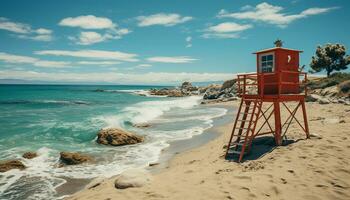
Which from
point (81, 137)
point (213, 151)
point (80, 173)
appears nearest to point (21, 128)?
point (81, 137)

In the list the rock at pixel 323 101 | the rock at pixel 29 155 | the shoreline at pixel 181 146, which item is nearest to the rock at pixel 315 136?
the shoreline at pixel 181 146

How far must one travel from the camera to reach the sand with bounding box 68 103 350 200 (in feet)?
26.1

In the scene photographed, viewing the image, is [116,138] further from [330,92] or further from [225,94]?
[225,94]

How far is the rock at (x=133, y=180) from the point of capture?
9.50 meters

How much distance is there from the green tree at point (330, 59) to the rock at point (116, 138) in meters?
44.1

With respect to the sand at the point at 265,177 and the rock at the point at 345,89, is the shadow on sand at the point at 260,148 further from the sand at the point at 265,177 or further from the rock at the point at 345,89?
the rock at the point at 345,89

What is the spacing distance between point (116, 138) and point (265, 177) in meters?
12.1

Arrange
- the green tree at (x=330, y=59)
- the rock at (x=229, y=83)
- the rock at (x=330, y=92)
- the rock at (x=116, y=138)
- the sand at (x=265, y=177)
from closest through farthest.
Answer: the sand at (x=265, y=177) → the rock at (x=116, y=138) → the rock at (x=330, y=92) → the green tree at (x=330, y=59) → the rock at (x=229, y=83)

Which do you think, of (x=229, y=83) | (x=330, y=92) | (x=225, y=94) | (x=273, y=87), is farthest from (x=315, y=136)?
(x=229, y=83)

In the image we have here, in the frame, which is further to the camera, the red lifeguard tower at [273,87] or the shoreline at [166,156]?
the red lifeguard tower at [273,87]

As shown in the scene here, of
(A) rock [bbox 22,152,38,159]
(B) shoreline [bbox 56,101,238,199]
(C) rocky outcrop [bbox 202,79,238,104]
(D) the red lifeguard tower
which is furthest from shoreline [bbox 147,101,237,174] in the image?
(C) rocky outcrop [bbox 202,79,238,104]

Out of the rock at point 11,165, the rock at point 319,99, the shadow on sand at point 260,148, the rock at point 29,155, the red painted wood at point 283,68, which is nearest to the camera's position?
the shadow on sand at point 260,148

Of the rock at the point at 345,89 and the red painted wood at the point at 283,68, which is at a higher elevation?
the red painted wood at the point at 283,68

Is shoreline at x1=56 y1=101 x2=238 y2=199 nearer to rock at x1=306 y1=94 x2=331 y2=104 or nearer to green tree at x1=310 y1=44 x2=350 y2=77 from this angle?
rock at x1=306 y1=94 x2=331 y2=104
